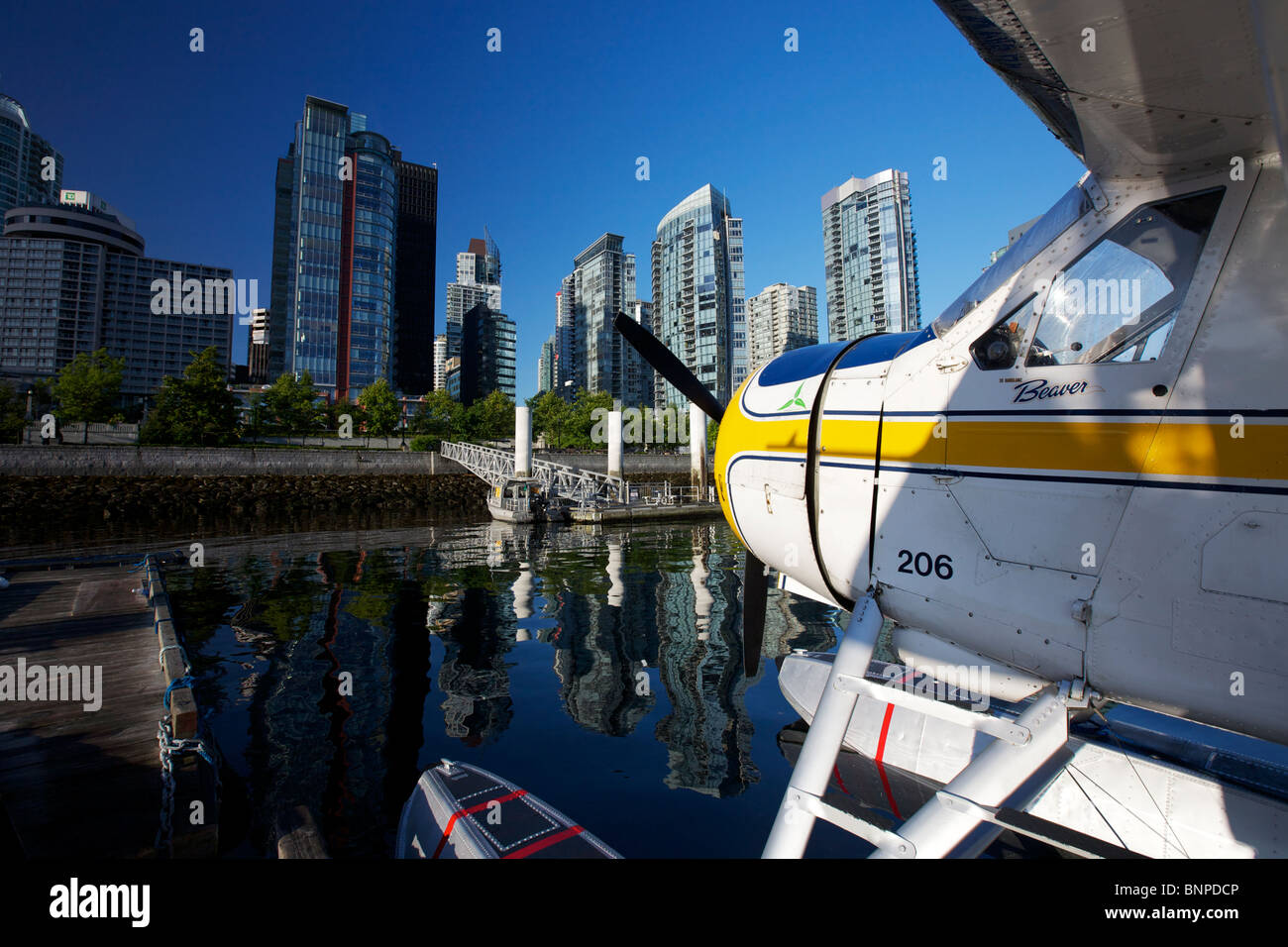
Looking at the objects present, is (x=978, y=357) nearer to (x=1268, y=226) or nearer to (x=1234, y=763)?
(x=1268, y=226)

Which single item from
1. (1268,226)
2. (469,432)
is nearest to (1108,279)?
(1268,226)

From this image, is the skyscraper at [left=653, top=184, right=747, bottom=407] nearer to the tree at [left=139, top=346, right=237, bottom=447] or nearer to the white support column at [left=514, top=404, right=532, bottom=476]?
the white support column at [left=514, top=404, right=532, bottom=476]

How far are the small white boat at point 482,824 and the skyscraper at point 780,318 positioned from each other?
169 m

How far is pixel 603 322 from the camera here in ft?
446

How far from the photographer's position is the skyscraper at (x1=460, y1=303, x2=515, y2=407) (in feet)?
490

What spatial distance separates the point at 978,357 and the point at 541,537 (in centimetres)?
2620

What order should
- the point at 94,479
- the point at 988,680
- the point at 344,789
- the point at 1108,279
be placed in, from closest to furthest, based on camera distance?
the point at 1108,279 < the point at 988,680 < the point at 344,789 < the point at 94,479

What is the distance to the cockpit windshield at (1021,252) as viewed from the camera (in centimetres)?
283

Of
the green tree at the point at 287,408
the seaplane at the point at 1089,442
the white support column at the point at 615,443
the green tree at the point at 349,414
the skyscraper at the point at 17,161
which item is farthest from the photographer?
the skyscraper at the point at 17,161

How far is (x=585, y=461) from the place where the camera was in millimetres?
63281

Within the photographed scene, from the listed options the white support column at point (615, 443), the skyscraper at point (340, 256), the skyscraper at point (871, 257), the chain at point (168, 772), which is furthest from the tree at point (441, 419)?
the skyscraper at point (871, 257)

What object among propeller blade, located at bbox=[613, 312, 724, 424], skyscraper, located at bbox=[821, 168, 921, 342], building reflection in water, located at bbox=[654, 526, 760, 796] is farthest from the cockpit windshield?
skyscraper, located at bbox=[821, 168, 921, 342]

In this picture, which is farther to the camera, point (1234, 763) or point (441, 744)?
point (441, 744)

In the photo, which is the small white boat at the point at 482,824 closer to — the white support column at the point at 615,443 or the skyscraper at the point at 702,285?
the white support column at the point at 615,443
